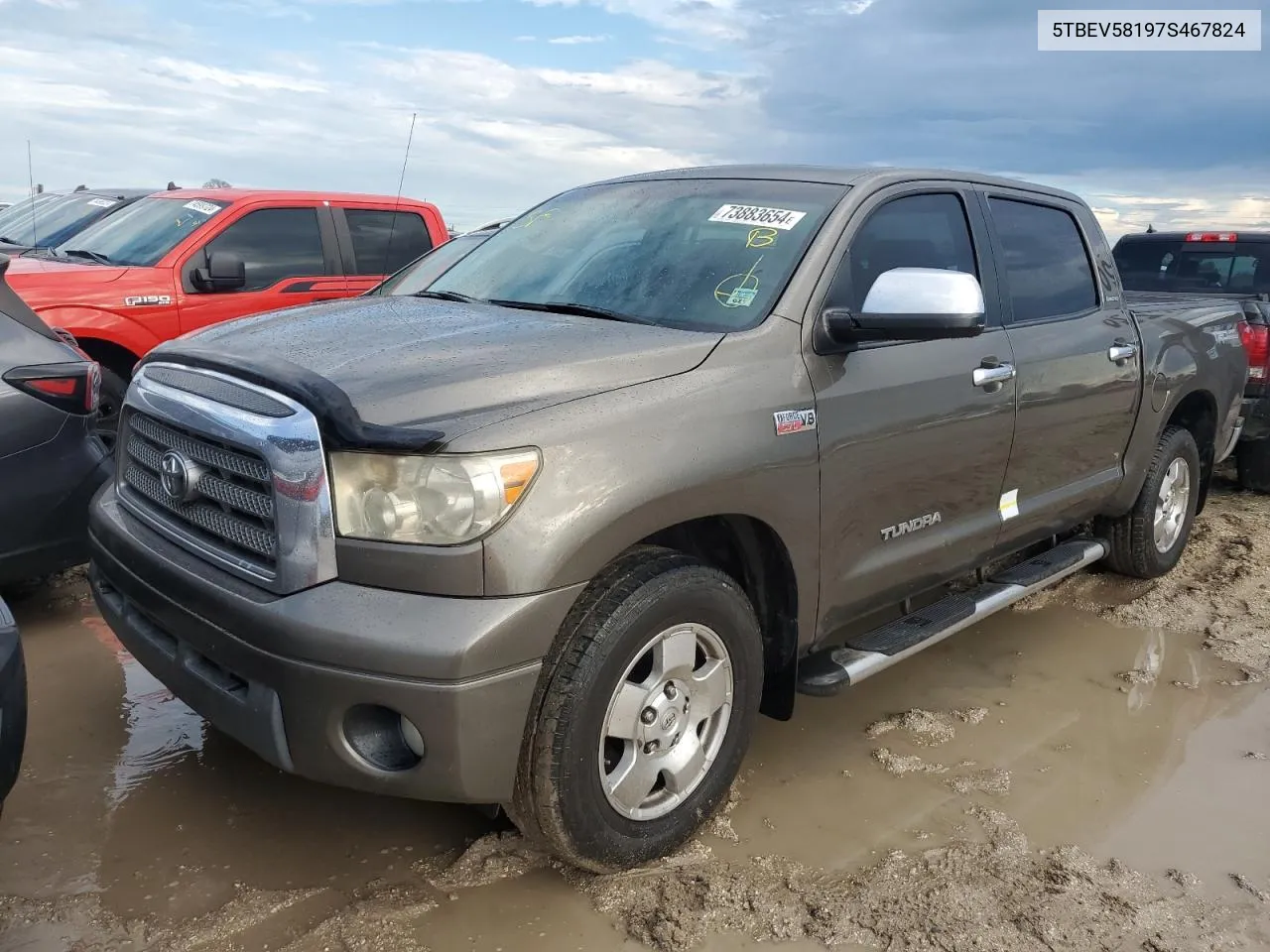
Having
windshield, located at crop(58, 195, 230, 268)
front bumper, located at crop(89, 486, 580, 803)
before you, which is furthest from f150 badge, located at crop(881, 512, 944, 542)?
windshield, located at crop(58, 195, 230, 268)

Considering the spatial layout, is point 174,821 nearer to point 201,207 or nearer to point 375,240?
point 201,207

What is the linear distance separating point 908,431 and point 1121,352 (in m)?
1.71

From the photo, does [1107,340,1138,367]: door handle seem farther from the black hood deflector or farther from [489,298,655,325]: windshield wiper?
the black hood deflector

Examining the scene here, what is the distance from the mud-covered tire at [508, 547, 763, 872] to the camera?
94.3 inches

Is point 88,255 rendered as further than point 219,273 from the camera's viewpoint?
Yes

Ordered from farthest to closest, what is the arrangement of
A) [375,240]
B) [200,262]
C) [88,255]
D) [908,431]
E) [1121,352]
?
[375,240] < [88,255] < [200,262] < [1121,352] < [908,431]

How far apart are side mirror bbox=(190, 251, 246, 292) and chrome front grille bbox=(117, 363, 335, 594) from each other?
4.32 m

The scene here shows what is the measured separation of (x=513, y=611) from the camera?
7.38ft

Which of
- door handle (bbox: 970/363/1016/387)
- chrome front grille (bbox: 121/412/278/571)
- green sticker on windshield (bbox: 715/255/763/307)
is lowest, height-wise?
chrome front grille (bbox: 121/412/278/571)

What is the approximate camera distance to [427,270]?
155 inches

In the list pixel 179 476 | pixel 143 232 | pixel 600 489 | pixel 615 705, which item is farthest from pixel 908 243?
pixel 143 232

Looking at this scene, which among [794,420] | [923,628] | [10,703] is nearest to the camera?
[10,703]

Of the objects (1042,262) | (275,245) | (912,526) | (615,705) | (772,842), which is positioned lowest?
(772,842)

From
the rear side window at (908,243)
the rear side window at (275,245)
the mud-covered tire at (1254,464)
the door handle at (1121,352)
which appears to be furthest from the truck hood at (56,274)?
the mud-covered tire at (1254,464)
